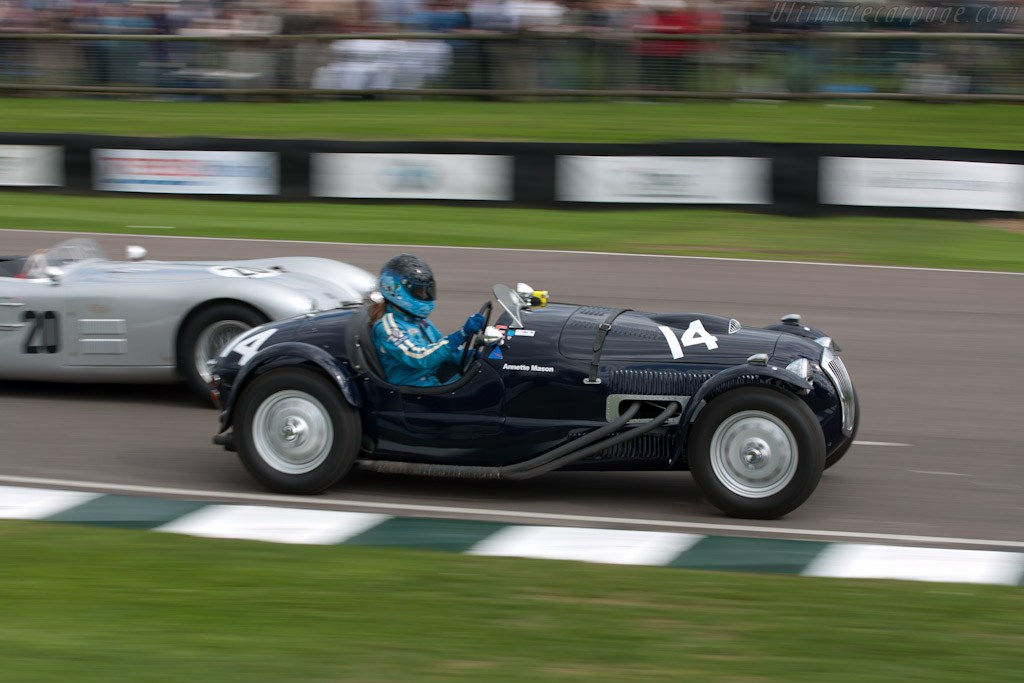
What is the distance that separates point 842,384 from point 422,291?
2079 mm

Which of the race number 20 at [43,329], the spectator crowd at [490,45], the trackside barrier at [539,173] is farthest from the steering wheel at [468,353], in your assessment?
the spectator crowd at [490,45]

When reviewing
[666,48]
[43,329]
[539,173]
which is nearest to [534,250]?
[539,173]

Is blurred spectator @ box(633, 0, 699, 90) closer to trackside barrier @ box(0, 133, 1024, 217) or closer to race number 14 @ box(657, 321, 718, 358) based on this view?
trackside barrier @ box(0, 133, 1024, 217)

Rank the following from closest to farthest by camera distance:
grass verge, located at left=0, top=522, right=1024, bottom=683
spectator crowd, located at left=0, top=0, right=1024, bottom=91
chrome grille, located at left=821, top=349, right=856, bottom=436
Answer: grass verge, located at left=0, top=522, right=1024, bottom=683 → chrome grille, located at left=821, top=349, right=856, bottom=436 → spectator crowd, located at left=0, top=0, right=1024, bottom=91

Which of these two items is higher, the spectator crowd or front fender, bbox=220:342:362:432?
the spectator crowd

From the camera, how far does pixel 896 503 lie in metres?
6.25

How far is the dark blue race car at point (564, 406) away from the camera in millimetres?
5719

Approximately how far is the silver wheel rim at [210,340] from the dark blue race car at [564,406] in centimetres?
156

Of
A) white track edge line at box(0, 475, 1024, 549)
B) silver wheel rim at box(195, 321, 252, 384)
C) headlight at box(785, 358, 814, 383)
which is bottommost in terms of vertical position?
white track edge line at box(0, 475, 1024, 549)

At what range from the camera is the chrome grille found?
593cm

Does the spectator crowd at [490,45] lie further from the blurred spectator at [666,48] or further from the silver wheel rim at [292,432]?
the silver wheel rim at [292,432]

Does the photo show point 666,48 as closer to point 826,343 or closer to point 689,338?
point 826,343

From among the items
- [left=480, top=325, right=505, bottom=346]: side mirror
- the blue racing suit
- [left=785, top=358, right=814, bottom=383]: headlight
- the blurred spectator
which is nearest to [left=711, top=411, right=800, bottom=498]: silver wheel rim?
[left=785, top=358, right=814, bottom=383]: headlight

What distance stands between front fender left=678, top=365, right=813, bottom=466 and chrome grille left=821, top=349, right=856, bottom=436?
27 centimetres
